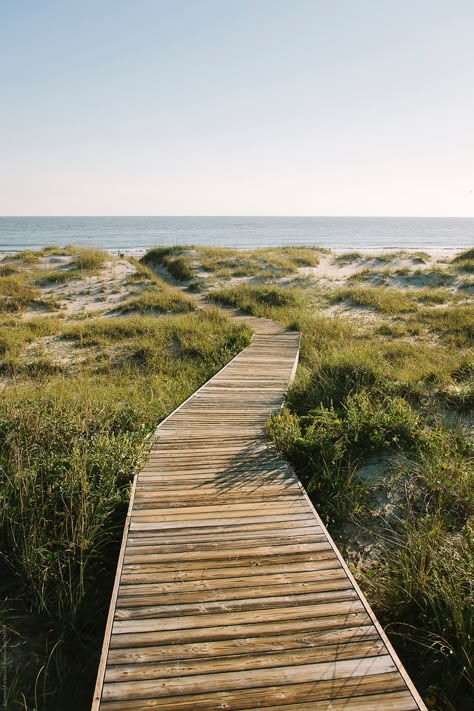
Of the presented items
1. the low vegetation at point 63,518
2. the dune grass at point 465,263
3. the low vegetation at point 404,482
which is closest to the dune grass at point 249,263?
the dune grass at point 465,263

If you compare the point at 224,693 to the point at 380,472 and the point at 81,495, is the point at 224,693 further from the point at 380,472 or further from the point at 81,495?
the point at 380,472

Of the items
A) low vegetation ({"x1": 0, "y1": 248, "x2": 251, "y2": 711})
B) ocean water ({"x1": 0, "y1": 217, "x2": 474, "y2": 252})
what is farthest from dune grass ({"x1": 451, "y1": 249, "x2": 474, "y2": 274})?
ocean water ({"x1": 0, "y1": 217, "x2": 474, "y2": 252})

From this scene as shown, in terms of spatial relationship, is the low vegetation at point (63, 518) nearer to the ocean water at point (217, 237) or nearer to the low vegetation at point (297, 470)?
the low vegetation at point (297, 470)

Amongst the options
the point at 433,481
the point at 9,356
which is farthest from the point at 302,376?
the point at 9,356

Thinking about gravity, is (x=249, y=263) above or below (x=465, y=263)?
below

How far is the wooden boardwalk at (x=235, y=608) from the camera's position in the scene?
2.73 m

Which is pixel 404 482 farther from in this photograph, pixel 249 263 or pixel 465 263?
pixel 465 263

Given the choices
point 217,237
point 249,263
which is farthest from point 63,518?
point 217,237

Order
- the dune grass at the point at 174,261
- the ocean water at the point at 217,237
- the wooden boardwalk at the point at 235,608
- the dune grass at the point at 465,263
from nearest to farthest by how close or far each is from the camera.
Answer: the wooden boardwalk at the point at 235,608 < the dune grass at the point at 174,261 < the dune grass at the point at 465,263 < the ocean water at the point at 217,237

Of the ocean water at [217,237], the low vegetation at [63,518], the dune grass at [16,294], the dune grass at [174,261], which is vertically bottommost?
the low vegetation at [63,518]

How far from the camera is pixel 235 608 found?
334cm

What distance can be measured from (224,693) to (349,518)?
2639mm

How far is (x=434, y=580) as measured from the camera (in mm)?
3756

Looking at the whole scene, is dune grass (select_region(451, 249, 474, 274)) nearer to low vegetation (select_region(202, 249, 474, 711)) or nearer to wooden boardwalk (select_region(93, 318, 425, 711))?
low vegetation (select_region(202, 249, 474, 711))
